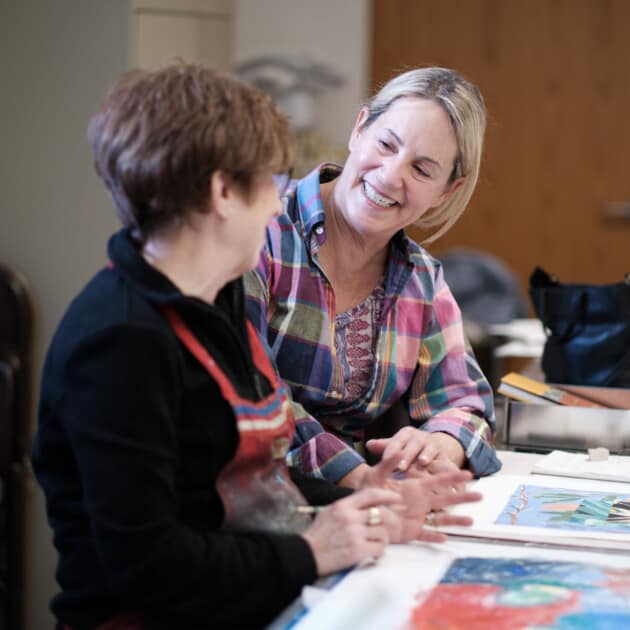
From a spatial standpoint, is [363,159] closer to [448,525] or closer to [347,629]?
[448,525]

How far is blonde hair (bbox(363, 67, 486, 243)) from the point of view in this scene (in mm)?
1563

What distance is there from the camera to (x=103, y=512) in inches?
36.4

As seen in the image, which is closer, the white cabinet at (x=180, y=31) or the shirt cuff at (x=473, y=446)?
the shirt cuff at (x=473, y=446)

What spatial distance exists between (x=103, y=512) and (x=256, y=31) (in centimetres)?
376

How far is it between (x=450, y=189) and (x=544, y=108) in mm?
3378

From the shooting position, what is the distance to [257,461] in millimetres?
1081

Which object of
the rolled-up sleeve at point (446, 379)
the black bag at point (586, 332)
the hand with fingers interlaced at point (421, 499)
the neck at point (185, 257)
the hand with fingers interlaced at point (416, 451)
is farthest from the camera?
the black bag at point (586, 332)

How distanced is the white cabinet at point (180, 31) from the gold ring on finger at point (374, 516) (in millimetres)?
1339

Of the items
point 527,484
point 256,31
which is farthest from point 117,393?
point 256,31

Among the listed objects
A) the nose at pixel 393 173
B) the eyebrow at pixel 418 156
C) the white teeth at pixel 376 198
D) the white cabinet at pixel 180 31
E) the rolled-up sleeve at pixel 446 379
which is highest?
the white cabinet at pixel 180 31

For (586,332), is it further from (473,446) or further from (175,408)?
(175,408)

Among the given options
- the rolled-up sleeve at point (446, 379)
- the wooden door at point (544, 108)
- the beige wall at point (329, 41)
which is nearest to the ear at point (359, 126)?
the rolled-up sleeve at point (446, 379)

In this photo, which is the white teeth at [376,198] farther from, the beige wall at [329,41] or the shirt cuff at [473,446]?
the beige wall at [329,41]

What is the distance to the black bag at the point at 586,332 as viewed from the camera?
6.53 ft
